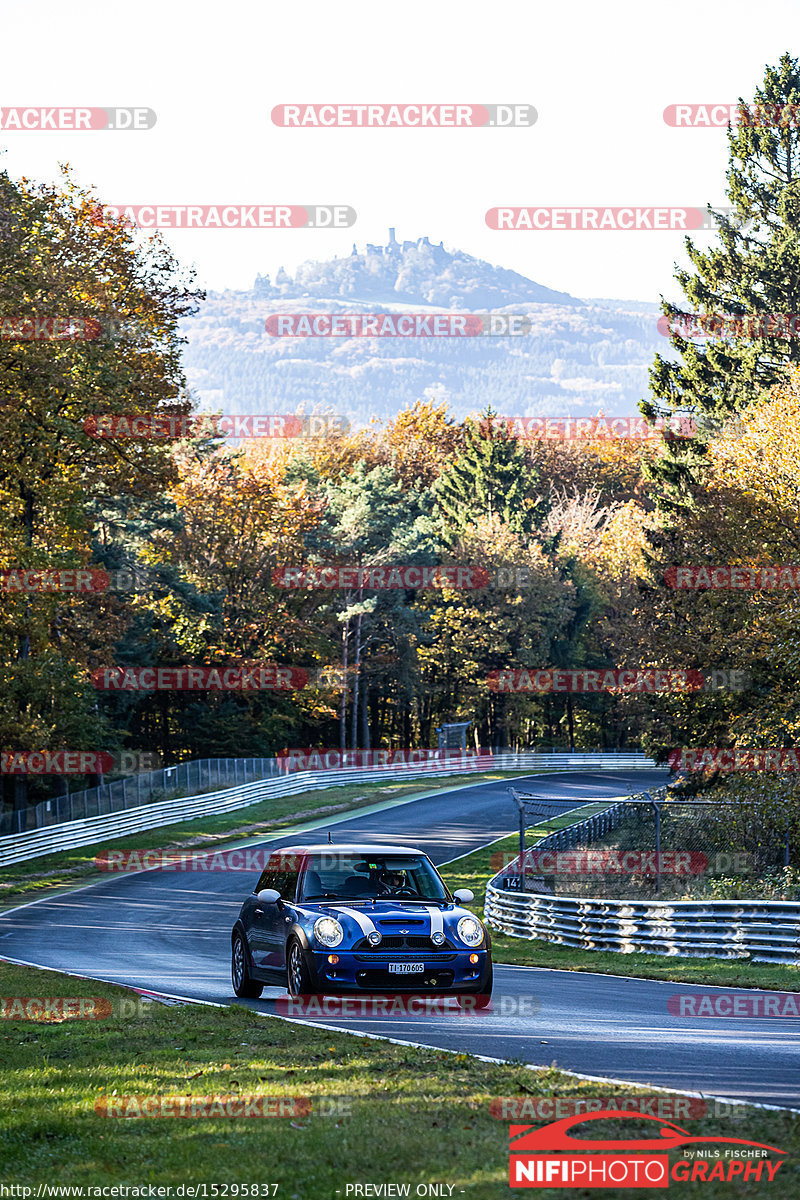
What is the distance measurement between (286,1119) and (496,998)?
7.34 metres

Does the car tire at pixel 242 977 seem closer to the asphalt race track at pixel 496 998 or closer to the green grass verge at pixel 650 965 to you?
the asphalt race track at pixel 496 998

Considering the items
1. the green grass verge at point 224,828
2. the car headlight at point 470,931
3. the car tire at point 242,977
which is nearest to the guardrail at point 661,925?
the car headlight at point 470,931

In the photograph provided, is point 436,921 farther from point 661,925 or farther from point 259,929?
point 661,925

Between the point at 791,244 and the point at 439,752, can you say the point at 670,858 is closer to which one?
the point at 791,244

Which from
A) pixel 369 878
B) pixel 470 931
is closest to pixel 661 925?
pixel 369 878

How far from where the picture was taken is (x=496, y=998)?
580 inches

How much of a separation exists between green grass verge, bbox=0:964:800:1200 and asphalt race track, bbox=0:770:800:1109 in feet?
3.05

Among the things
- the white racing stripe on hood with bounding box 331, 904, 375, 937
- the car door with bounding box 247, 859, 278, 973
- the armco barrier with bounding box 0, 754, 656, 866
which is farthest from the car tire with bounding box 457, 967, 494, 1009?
the armco barrier with bounding box 0, 754, 656, 866

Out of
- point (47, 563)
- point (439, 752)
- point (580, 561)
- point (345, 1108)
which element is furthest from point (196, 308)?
point (580, 561)

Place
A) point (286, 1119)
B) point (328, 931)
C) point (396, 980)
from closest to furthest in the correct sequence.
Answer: point (286, 1119) < point (396, 980) < point (328, 931)

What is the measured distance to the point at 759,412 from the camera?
3688 cm

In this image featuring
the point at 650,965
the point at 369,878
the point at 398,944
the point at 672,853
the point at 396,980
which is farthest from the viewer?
the point at 672,853

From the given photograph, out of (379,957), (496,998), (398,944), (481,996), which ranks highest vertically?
(398,944)

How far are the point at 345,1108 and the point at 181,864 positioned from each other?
3244 cm
